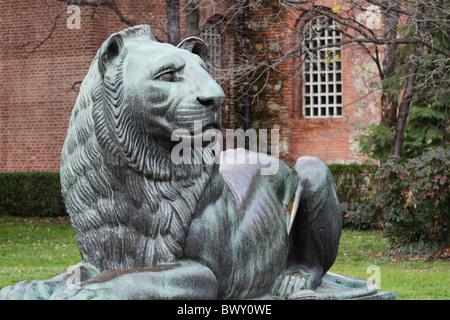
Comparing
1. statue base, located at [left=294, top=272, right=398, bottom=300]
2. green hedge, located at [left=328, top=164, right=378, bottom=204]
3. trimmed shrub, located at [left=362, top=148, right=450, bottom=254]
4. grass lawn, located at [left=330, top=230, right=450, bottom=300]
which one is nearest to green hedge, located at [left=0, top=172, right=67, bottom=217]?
green hedge, located at [left=328, top=164, right=378, bottom=204]

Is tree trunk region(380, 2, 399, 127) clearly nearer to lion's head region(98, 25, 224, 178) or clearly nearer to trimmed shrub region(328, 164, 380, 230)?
trimmed shrub region(328, 164, 380, 230)

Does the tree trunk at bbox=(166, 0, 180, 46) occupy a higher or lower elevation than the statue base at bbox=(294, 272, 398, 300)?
higher

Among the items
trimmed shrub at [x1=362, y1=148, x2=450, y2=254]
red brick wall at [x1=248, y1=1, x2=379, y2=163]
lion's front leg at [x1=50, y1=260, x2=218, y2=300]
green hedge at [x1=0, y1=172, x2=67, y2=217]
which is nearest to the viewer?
lion's front leg at [x1=50, y1=260, x2=218, y2=300]

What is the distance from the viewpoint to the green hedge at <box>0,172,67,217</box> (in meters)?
18.5

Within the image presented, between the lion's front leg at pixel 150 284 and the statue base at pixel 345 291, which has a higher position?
A: the lion's front leg at pixel 150 284

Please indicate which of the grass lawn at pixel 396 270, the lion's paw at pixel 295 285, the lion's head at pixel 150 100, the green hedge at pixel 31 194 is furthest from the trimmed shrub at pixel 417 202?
the green hedge at pixel 31 194

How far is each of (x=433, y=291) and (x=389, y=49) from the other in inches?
333

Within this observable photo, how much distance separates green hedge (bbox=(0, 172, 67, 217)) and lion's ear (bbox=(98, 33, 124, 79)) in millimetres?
15040

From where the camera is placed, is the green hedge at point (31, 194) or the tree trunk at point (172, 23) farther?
the green hedge at point (31, 194)

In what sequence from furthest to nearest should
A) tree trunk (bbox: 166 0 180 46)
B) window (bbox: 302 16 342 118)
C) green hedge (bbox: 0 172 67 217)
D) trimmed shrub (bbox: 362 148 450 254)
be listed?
1. window (bbox: 302 16 342 118)
2. green hedge (bbox: 0 172 67 217)
3. tree trunk (bbox: 166 0 180 46)
4. trimmed shrub (bbox: 362 148 450 254)

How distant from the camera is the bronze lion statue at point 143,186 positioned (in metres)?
3.46

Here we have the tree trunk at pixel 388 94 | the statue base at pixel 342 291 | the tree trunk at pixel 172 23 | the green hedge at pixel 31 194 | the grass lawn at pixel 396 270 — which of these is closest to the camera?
the statue base at pixel 342 291

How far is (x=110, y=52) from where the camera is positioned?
3.56m

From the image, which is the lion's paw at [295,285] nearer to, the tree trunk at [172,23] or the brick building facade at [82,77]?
the tree trunk at [172,23]
